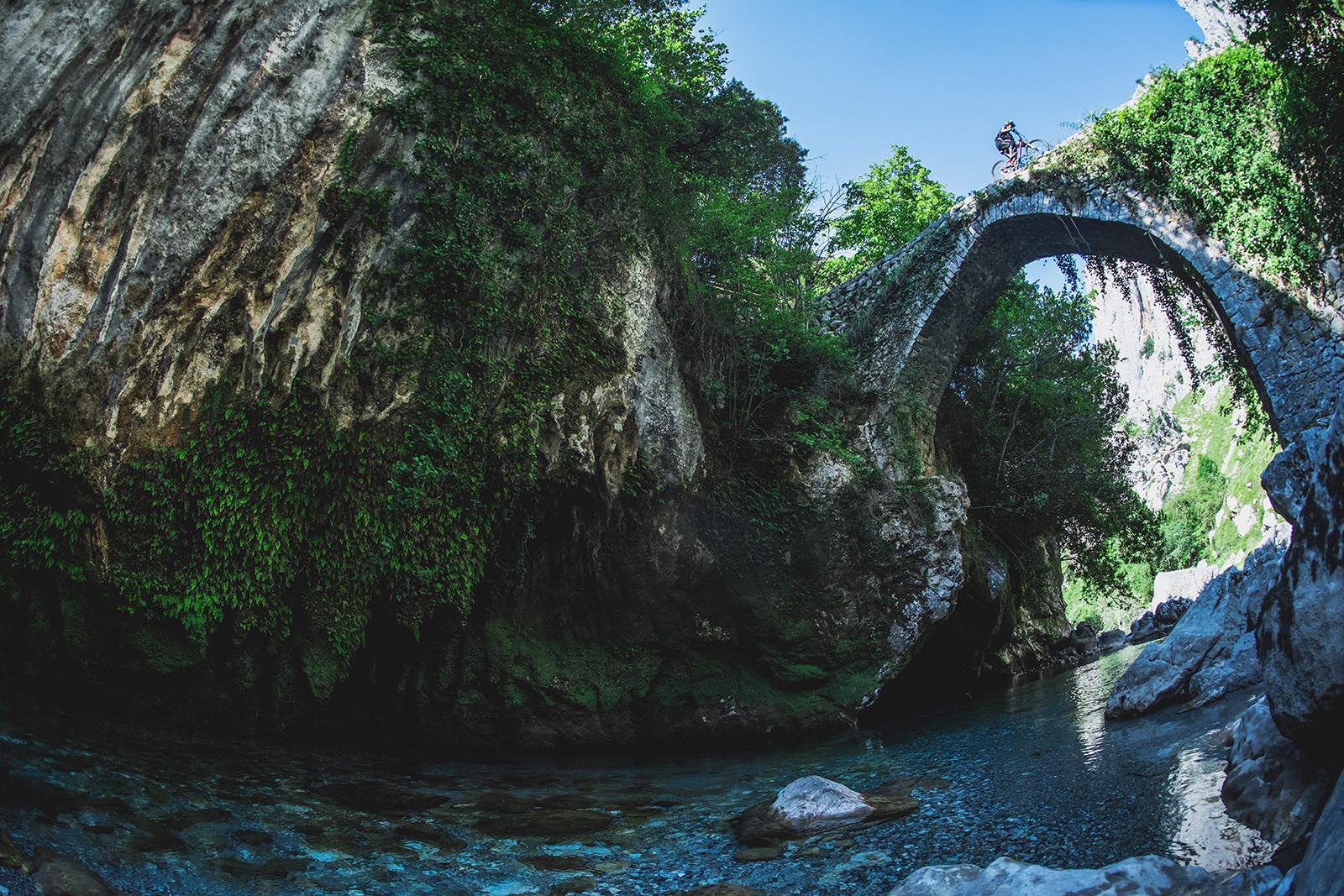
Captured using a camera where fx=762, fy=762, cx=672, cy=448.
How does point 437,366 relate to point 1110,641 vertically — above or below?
above

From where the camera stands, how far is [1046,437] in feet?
49.7

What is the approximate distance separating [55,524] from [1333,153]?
538 inches

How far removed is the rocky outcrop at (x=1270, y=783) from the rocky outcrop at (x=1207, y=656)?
2711 millimetres

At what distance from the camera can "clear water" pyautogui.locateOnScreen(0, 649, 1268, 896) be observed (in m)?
3.49

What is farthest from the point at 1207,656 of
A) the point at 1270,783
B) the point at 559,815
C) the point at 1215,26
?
the point at 1215,26

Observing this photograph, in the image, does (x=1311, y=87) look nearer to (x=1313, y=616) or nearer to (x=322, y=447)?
(x=1313, y=616)

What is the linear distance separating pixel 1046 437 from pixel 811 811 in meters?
12.8

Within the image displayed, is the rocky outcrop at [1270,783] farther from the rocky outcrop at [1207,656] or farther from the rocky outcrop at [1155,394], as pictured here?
the rocky outcrop at [1155,394]

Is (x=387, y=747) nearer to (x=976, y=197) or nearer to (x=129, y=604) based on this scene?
(x=129, y=604)

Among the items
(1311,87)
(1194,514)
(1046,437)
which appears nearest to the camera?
(1311,87)

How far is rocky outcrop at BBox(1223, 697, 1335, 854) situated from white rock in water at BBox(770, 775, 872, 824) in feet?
6.10

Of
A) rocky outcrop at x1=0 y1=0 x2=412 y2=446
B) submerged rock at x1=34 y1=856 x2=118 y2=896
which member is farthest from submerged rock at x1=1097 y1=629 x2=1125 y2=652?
submerged rock at x1=34 y1=856 x2=118 y2=896

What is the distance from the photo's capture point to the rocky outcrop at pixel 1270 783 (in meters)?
3.02

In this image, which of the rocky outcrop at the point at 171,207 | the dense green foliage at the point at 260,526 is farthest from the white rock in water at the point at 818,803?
the rocky outcrop at the point at 171,207
